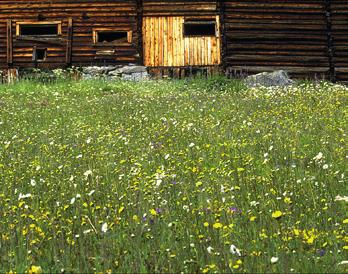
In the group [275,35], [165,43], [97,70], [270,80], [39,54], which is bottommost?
[270,80]

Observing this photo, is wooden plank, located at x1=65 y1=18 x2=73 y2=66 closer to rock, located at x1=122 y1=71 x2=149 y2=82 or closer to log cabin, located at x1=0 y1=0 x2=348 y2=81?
log cabin, located at x1=0 y1=0 x2=348 y2=81

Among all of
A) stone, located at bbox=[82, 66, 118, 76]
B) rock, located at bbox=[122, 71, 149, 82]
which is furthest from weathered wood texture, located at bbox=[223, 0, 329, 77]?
stone, located at bbox=[82, 66, 118, 76]

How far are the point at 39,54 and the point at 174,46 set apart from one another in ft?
21.1

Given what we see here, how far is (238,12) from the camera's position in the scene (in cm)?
2405

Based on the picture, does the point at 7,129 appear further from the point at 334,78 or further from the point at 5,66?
the point at 334,78

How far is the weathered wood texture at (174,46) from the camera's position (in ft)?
77.9

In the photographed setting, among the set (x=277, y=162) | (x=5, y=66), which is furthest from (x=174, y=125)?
(x=5, y=66)

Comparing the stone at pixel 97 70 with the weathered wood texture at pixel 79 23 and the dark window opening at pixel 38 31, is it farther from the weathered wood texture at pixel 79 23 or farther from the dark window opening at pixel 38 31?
the dark window opening at pixel 38 31

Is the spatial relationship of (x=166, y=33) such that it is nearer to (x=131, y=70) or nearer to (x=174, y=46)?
(x=174, y=46)

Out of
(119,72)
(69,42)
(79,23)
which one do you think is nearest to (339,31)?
(119,72)

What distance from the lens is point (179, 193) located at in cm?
446

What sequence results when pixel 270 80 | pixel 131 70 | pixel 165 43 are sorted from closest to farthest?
1. pixel 270 80
2. pixel 131 70
3. pixel 165 43

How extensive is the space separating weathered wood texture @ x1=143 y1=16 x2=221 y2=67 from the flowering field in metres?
12.0

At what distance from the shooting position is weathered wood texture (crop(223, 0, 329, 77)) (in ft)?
78.9
